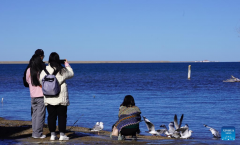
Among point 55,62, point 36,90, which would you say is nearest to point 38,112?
point 36,90

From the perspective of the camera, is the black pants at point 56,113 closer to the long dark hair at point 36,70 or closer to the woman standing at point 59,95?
the woman standing at point 59,95

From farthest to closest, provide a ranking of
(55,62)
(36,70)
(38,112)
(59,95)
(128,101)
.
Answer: (128,101) → (38,112) → (36,70) → (55,62) → (59,95)

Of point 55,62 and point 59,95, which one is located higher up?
point 55,62

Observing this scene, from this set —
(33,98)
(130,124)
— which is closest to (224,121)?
(130,124)

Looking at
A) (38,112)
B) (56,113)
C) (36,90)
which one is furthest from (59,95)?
(38,112)

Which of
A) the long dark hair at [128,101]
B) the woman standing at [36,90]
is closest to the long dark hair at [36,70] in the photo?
the woman standing at [36,90]

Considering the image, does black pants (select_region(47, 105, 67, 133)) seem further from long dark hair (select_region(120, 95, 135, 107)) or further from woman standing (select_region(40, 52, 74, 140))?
long dark hair (select_region(120, 95, 135, 107))

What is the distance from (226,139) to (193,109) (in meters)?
10.1

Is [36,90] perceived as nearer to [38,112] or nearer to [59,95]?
[38,112]

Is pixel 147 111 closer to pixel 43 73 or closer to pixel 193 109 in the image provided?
pixel 193 109

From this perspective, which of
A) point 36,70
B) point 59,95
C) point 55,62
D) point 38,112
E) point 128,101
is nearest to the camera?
point 59,95

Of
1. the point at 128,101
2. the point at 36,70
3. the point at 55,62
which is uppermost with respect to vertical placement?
the point at 55,62

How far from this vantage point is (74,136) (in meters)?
9.27

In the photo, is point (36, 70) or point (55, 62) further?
point (36, 70)
